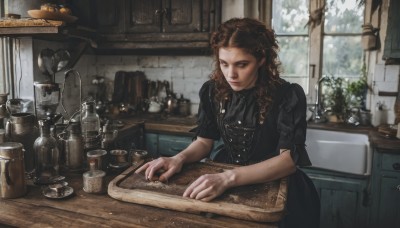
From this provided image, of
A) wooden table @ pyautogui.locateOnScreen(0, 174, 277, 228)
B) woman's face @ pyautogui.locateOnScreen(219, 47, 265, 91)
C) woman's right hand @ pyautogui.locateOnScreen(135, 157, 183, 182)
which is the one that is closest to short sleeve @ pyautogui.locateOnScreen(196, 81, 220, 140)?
woman's face @ pyautogui.locateOnScreen(219, 47, 265, 91)

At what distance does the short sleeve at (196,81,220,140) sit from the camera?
203cm

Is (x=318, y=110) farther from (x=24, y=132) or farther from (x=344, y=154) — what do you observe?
(x=24, y=132)

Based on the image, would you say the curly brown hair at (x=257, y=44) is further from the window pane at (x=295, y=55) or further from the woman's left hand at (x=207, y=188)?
the window pane at (x=295, y=55)

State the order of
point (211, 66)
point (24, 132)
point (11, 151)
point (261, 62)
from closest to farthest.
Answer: point (11, 151) < point (24, 132) < point (261, 62) < point (211, 66)

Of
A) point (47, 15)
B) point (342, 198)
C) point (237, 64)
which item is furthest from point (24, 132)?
point (342, 198)

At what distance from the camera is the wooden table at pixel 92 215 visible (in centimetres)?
121

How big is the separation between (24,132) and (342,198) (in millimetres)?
2426

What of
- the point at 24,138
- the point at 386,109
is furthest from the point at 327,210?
the point at 24,138

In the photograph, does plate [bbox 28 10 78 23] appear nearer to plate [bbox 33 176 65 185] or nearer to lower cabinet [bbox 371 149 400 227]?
plate [bbox 33 176 65 185]

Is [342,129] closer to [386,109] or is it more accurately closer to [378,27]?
[386,109]

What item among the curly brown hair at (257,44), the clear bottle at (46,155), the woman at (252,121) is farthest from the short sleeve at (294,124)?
the clear bottle at (46,155)

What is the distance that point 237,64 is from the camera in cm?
173

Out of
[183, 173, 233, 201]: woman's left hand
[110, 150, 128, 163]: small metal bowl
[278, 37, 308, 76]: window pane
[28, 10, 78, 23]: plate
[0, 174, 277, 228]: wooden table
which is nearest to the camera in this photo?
[0, 174, 277, 228]: wooden table

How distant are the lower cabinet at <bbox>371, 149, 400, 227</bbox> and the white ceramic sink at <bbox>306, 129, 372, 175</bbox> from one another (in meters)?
0.13
